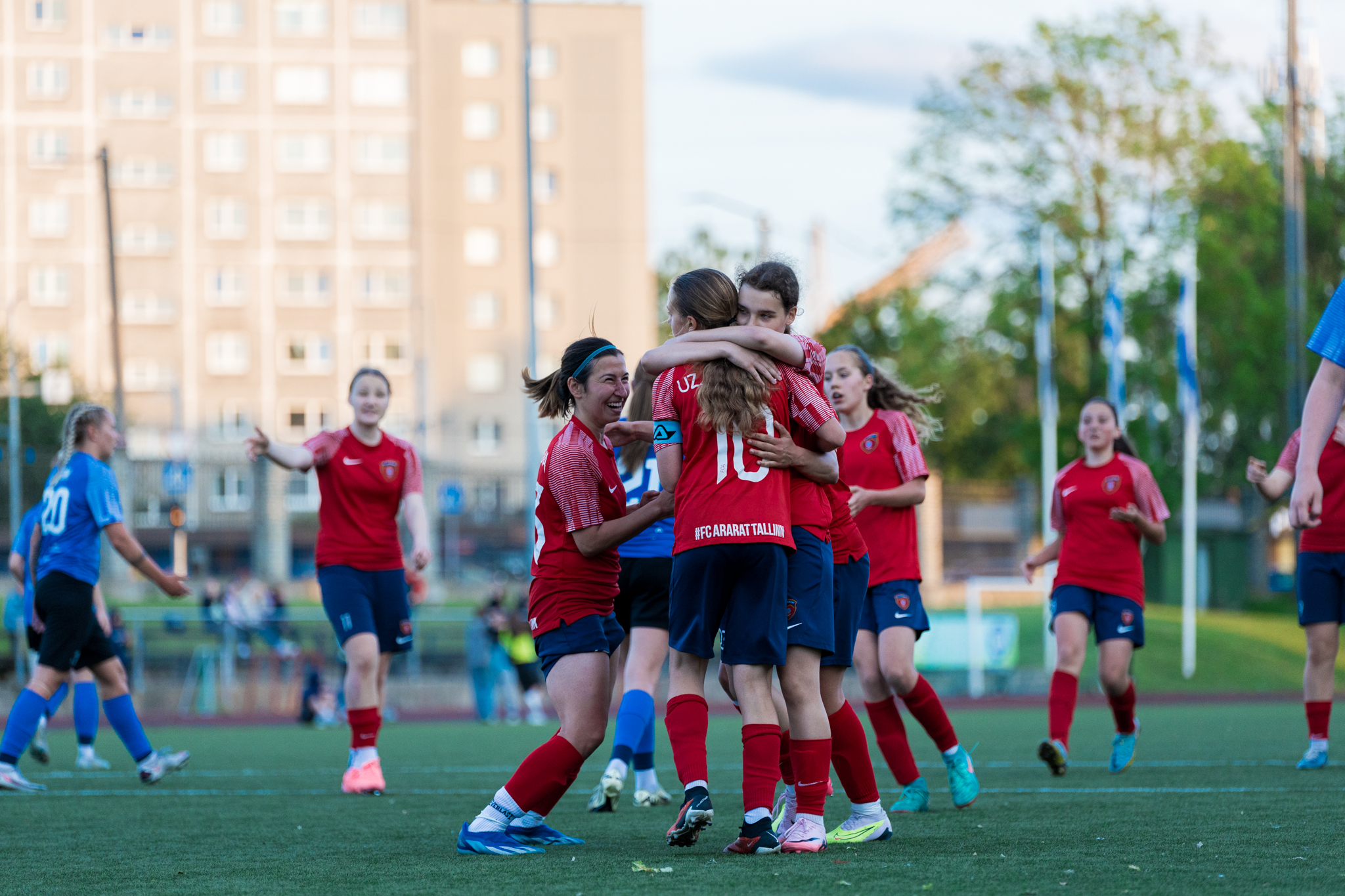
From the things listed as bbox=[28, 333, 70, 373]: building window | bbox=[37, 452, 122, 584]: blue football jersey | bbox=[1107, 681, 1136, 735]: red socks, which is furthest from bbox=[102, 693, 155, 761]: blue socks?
bbox=[28, 333, 70, 373]: building window

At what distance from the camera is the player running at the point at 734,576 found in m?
4.87

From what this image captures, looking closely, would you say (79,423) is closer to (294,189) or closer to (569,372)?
(569,372)

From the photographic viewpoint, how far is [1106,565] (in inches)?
342

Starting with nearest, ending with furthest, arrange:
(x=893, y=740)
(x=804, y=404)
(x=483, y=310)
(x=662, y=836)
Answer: (x=804, y=404)
(x=662, y=836)
(x=893, y=740)
(x=483, y=310)

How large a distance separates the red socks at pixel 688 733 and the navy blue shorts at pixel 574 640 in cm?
33

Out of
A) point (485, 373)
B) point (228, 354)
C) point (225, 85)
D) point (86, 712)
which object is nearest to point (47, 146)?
point (225, 85)

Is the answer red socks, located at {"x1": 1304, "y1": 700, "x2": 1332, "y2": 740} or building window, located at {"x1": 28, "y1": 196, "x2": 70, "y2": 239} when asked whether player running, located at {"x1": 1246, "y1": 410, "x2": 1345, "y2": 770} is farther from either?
building window, located at {"x1": 28, "y1": 196, "x2": 70, "y2": 239}

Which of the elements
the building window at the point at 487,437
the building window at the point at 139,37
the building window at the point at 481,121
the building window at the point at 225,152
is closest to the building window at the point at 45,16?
the building window at the point at 139,37

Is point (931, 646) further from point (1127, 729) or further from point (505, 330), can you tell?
point (505, 330)

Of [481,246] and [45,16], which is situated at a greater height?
[45,16]

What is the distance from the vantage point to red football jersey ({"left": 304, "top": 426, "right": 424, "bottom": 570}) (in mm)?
8039

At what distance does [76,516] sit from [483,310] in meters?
54.6

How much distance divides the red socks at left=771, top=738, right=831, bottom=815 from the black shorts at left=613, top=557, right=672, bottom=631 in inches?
86.3

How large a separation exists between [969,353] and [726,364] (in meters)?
45.1
